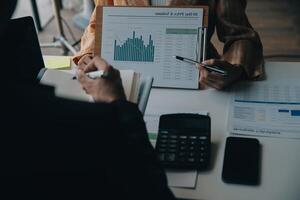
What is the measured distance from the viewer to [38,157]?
65cm

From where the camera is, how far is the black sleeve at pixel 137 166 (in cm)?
68

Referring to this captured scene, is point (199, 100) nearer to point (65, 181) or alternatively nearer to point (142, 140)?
point (142, 140)

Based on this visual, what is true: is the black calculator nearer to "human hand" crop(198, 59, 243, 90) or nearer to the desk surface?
the desk surface

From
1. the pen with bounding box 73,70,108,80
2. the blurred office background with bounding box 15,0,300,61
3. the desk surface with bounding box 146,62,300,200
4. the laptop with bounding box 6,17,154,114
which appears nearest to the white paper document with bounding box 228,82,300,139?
the desk surface with bounding box 146,62,300,200

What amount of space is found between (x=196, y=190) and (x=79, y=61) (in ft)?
1.95

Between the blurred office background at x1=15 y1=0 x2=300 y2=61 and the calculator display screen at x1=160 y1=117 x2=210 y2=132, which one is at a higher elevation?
the calculator display screen at x1=160 y1=117 x2=210 y2=132

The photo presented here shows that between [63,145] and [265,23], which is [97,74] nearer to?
[63,145]

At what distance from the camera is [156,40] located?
1.23 meters

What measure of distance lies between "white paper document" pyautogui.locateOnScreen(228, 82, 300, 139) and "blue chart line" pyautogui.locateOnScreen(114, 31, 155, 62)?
26cm

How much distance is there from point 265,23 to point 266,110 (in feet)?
7.85

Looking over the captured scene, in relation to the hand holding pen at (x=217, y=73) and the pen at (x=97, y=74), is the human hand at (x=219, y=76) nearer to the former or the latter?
the hand holding pen at (x=217, y=73)

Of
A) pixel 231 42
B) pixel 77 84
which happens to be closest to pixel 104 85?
pixel 77 84

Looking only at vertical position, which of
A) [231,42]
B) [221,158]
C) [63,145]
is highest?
[63,145]

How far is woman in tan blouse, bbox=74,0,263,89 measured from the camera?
1.22 meters
